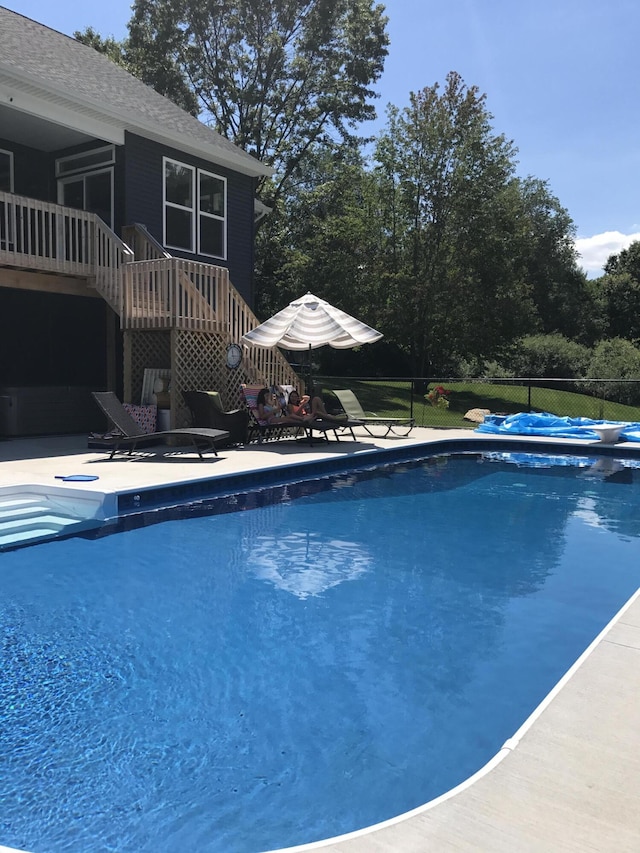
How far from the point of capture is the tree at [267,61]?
84.0 feet

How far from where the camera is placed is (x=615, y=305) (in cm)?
3931

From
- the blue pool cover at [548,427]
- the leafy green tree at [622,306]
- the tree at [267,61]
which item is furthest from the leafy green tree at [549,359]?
the leafy green tree at [622,306]

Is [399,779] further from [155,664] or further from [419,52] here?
[419,52]

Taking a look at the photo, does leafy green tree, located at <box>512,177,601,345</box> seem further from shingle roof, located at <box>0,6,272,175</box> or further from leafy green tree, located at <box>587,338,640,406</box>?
shingle roof, located at <box>0,6,272,175</box>

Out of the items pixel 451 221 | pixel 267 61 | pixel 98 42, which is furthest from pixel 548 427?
pixel 98 42

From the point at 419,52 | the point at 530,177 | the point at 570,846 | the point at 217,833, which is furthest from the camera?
the point at 530,177

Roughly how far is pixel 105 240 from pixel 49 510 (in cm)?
614

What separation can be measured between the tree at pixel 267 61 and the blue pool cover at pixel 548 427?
15.6 m

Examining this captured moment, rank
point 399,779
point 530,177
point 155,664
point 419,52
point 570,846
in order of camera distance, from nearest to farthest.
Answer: point 570,846 → point 399,779 → point 155,664 → point 419,52 → point 530,177

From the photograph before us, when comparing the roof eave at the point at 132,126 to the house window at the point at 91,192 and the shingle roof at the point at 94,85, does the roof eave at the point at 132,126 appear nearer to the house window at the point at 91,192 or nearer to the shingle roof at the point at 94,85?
the shingle roof at the point at 94,85

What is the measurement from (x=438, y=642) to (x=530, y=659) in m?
0.54

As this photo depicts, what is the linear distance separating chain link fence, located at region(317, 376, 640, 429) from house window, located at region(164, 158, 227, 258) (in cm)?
450

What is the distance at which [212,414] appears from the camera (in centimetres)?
1090

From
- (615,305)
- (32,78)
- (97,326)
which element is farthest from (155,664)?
(615,305)
